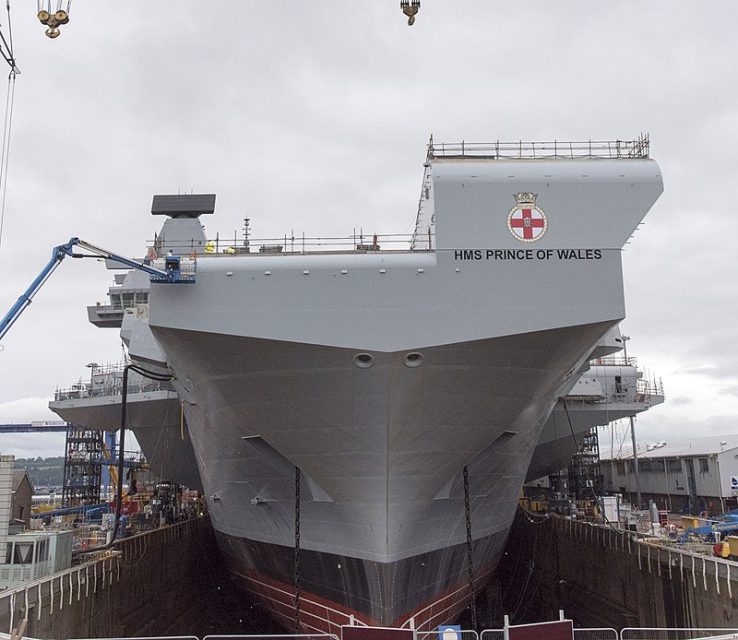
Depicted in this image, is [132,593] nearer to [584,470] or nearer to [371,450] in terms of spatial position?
[371,450]

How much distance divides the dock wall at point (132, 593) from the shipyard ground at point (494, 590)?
0.02 meters

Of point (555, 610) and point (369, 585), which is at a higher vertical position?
point (369, 585)

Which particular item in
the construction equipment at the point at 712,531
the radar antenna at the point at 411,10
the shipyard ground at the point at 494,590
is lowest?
the shipyard ground at the point at 494,590

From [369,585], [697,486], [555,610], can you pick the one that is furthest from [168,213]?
[697,486]

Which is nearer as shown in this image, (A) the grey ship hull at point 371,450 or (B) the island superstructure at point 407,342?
(B) the island superstructure at point 407,342

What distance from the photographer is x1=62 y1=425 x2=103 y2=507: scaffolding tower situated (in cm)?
3047

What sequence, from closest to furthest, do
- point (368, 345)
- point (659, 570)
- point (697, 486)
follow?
point (368, 345), point (659, 570), point (697, 486)

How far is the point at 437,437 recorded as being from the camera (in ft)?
31.8

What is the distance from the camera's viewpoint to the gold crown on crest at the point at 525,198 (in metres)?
8.88

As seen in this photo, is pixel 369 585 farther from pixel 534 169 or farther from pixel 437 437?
pixel 534 169

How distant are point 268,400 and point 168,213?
6.64 metres

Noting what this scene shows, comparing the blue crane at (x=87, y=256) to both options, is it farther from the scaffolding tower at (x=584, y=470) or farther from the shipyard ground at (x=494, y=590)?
the scaffolding tower at (x=584, y=470)

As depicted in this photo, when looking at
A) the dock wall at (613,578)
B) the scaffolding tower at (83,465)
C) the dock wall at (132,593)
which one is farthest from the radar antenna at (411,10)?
the scaffolding tower at (83,465)

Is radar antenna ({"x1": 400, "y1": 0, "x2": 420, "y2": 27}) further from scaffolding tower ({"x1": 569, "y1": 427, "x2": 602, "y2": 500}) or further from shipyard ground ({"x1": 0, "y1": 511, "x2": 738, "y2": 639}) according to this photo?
scaffolding tower ({"x1": 569, "y1": 427, "x2": 602, "y2": 500})
